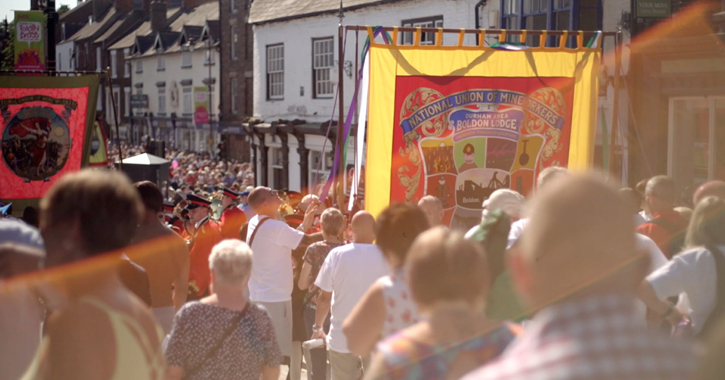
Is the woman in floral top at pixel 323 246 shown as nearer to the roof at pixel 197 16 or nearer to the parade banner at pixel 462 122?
the parade banner at pixel 462 122

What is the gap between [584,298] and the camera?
194cm

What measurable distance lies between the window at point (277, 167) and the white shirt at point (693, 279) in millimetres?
21591

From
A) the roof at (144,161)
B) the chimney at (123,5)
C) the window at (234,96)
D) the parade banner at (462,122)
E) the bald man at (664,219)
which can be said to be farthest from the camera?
the chimney at (123,5)

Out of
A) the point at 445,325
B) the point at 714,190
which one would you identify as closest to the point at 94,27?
the point at 714,190

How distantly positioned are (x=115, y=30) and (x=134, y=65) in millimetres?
8912

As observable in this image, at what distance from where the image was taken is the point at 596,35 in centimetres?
935

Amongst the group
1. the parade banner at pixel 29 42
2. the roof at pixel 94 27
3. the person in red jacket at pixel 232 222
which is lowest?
the person in red jacket at pixel 232 222

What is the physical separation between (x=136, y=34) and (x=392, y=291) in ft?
179

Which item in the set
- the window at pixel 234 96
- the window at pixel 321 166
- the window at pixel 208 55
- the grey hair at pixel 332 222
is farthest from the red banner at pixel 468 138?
the window at pixel 208 55

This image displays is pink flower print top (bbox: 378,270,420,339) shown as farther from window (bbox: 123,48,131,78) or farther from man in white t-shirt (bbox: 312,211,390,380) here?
window (bbox: 123,48,131,78)

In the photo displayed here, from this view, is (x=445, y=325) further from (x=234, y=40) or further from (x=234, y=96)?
(x=234, y=96)

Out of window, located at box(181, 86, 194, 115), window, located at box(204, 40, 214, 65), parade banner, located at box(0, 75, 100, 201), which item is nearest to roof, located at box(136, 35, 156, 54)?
window, located at box(181, 86, 194, 115)

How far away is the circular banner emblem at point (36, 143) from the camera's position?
34.7 ft

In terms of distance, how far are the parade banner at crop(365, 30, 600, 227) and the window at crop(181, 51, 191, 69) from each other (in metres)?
A: 35.5
